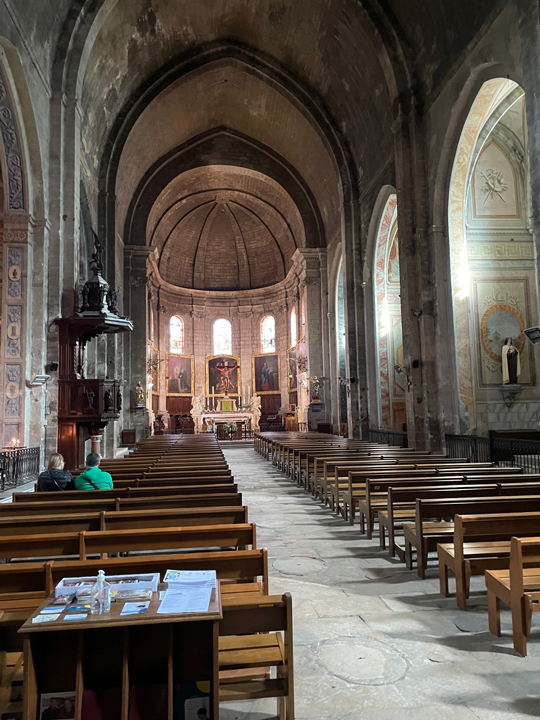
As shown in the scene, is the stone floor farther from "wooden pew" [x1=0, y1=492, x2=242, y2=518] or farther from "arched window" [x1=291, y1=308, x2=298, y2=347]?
"arched window" [x1=291, y1=308, x2=298, y2=347]

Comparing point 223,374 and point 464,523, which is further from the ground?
point 223,374

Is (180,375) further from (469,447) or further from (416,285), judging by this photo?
(469,447)

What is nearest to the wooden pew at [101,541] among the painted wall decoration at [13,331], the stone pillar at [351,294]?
the painted wall decoration at [13,331]

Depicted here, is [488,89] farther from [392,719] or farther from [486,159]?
[392,719]

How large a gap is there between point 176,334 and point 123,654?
35.7 meters

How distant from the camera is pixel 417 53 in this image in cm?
1664

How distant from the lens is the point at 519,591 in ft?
11.4

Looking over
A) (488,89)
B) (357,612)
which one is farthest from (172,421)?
(357,612)

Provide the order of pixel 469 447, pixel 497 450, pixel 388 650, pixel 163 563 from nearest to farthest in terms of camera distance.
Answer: pixel 163 563
pixel 388 650
pixel 497 450
pixel 469 447

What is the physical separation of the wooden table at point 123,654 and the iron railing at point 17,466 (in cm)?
913

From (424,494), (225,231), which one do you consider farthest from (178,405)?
(424,494)

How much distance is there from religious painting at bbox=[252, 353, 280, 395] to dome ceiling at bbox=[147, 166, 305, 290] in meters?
4.98

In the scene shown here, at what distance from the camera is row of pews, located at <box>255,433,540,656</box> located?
3605mm

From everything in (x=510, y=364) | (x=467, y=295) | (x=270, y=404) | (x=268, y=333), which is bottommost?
(x=270, y=404)
